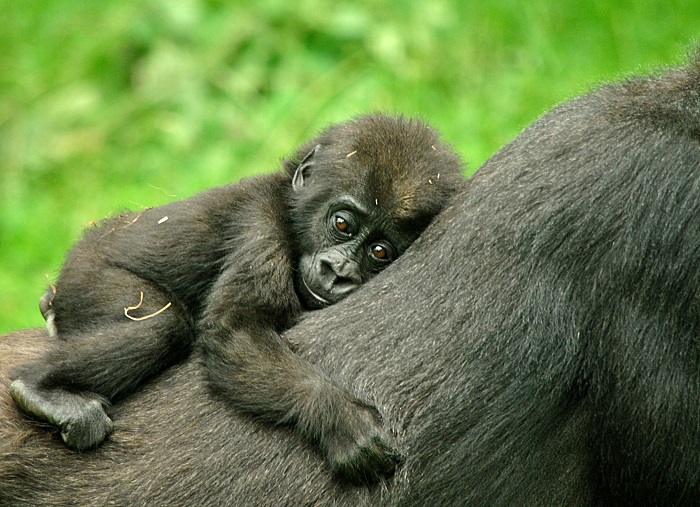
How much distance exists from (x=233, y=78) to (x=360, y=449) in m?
6.13

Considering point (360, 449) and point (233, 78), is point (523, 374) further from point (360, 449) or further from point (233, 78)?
point (233, 78)

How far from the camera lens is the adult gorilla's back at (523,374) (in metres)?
3.56

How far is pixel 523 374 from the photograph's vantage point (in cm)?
359

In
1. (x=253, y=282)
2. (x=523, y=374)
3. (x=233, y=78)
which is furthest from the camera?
(x=233, y=78)

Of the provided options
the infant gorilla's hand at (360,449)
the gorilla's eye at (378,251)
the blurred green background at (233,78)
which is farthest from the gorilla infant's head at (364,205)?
the blurred green background at (233,78)

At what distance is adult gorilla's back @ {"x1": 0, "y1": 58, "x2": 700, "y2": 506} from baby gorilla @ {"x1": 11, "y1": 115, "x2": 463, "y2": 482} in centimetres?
11

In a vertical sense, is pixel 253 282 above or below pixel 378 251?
below

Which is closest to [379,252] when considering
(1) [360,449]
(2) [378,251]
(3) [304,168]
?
(2) [378,251]

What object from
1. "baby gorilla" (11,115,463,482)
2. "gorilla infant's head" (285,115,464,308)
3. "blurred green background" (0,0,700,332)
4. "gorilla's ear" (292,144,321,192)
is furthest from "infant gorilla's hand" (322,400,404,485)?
"blurred green background" (0,0,700,332)

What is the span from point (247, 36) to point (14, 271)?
111 inches

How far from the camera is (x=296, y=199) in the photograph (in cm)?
434

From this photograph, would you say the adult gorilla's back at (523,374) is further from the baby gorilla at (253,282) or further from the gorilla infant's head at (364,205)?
the gorilla infant's head at (364,205)

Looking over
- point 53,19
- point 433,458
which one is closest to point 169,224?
point 433,458

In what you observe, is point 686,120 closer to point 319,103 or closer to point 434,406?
point 434,406
